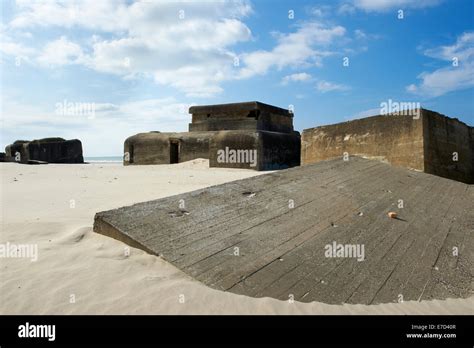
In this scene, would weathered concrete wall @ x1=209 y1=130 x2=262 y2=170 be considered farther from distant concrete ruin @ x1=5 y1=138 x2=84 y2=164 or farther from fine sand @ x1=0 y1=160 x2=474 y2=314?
distant concrete ruin @ x1=5 y1=138 x2=84 y2=164

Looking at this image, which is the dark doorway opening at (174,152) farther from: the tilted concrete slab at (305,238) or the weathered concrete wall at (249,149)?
the tilted concrete slab at (305,238)

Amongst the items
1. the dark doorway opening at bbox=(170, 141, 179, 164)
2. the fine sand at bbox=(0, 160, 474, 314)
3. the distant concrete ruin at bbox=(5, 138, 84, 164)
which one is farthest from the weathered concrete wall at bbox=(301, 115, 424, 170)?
the distant concrete ruin at bbox=(5, 138, 84, 164)

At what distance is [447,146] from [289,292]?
642 cm

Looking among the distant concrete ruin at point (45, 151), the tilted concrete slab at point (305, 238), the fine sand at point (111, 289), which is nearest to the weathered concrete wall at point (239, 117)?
the distant concrete ruin at point (45, 151)

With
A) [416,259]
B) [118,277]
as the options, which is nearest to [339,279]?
[416,259]

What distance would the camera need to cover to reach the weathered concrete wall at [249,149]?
13781 mm

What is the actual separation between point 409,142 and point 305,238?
4.58 m

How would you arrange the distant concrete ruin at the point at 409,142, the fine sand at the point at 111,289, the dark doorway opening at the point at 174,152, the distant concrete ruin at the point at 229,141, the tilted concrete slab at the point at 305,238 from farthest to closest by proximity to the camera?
the dark doorway opening at the point at 174,152, the distant concrete ruin at the point at 229,141, the distant concrete ruin at the point at 409,142, the tilted concrete slab at the point at 305,238, the fine sand at the point at 111,289

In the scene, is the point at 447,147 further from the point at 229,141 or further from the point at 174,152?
the point at 174,152

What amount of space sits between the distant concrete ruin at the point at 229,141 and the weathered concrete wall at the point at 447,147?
280 inches

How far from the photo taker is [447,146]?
23.5 ft

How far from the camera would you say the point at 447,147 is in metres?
7.17
